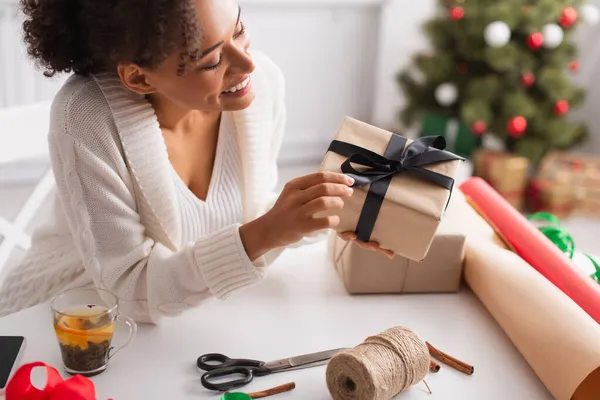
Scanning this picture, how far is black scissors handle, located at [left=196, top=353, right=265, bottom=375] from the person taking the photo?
40.5 inches

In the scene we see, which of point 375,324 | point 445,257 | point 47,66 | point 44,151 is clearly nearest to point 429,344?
point 375,324

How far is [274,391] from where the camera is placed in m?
0.98

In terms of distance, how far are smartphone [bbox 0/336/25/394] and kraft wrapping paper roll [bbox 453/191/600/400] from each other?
698 mm

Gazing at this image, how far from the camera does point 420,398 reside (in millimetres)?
993

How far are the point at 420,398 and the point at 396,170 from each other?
325 millimetres

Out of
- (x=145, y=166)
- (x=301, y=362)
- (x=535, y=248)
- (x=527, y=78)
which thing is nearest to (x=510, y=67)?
(x=527, y=78)

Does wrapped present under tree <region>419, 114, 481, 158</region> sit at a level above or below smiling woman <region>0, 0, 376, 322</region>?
below

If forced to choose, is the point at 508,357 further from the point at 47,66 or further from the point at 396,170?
the point at 47,66

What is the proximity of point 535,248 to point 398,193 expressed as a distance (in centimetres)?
30

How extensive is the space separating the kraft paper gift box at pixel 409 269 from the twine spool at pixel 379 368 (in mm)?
243

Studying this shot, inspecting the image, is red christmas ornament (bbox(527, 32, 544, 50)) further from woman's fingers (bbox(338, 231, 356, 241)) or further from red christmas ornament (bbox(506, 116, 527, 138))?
woman's fingers (bbox(338, 231, 356, 241))

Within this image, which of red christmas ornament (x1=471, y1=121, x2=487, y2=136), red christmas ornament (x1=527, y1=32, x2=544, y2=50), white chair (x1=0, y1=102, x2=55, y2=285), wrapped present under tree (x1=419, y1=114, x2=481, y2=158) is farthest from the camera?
wrapped present under tree (x1=419, y1=114, x2=481, y2=158)

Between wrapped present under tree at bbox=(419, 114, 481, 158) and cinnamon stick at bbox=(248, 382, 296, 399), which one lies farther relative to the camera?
wrapped present under tree at bbox=(419, 114, 481, 158)

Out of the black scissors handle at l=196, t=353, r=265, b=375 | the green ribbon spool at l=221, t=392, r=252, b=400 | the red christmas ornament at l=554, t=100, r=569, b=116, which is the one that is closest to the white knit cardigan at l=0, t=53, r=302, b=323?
the black scissors handle at l=196, t=353, r=265, b=375
